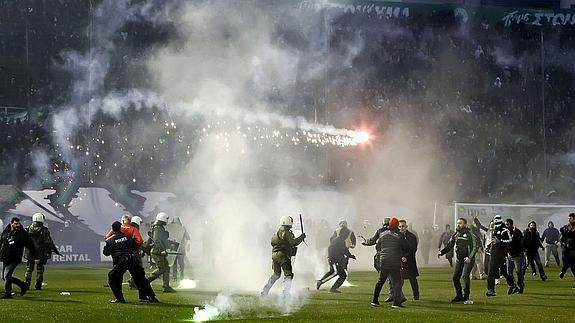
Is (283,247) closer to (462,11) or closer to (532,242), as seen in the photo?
(532,242)

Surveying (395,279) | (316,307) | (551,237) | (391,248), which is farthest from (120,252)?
(551,237)

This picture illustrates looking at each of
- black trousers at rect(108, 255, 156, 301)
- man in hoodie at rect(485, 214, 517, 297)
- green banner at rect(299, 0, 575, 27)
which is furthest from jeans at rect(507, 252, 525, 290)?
green banner at rect(299, 0, 575, 27)

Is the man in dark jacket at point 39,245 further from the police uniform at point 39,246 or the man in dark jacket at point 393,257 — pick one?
the man in dark jacket at point 393,257

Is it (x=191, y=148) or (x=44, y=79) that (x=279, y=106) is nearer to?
(x=191, y=148)

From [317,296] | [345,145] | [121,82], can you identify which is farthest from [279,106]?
[317,296]

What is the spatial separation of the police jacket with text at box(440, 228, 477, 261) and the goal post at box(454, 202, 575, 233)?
17043mm

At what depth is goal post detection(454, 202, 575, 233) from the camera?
36112 mm

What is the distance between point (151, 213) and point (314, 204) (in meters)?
7.89

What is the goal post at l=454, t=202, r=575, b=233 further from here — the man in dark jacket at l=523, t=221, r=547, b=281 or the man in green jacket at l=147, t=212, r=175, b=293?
the man in green jacket at l=147, t=212, r=175, b=293

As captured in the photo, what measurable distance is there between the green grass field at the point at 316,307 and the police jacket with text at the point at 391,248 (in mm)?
926

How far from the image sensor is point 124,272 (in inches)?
683

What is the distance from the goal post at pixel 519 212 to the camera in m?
36.1

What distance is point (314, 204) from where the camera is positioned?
4078cm

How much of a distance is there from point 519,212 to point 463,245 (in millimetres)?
19006
